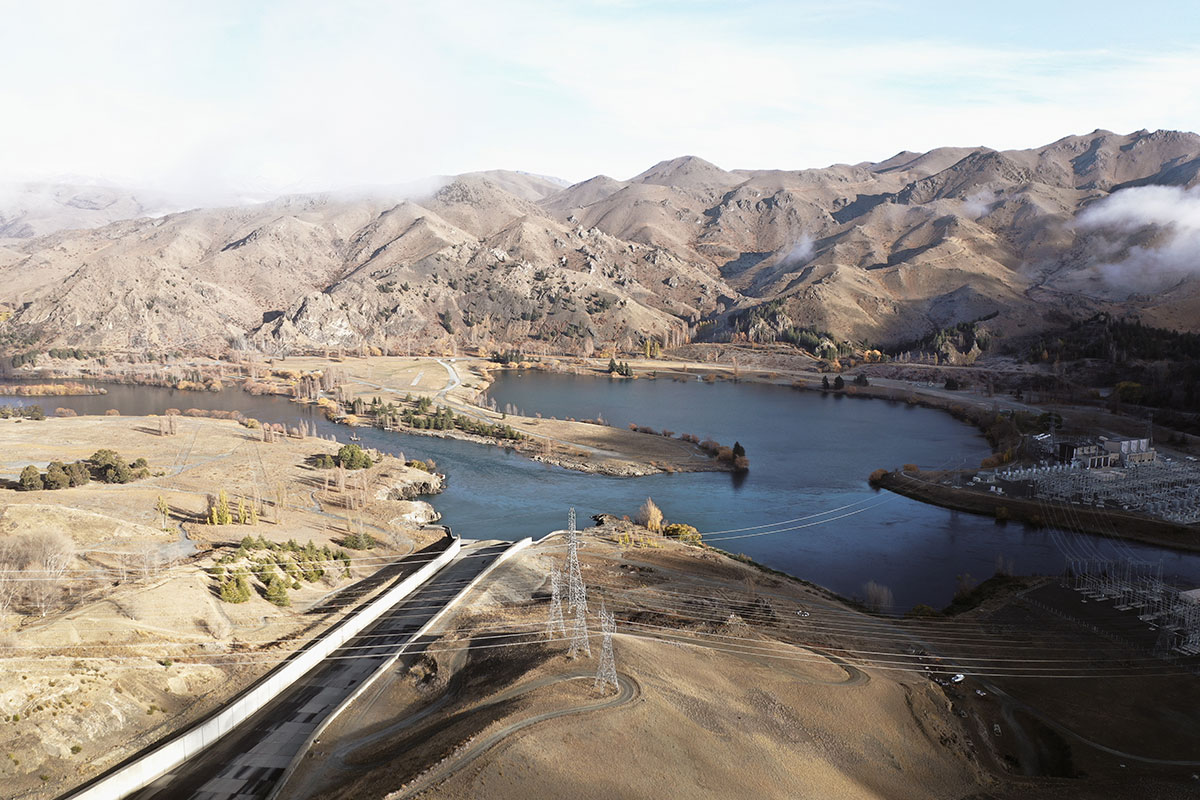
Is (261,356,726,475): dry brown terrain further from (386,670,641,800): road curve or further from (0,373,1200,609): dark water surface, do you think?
(386,670,641,800): road curve

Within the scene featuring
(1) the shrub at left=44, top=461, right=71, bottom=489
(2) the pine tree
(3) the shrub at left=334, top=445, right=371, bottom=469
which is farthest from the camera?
(3) the shrub at left=334, top=445, right=371, bottom=469

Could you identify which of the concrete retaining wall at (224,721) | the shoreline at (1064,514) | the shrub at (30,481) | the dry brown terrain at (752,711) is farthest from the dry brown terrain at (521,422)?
the shrub at (30,481)

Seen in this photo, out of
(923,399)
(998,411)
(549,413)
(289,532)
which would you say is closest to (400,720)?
(289,532)

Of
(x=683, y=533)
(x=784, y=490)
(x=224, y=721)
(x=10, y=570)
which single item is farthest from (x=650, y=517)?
(x=10, y=570)

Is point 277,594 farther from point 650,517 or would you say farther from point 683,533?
point 683,533

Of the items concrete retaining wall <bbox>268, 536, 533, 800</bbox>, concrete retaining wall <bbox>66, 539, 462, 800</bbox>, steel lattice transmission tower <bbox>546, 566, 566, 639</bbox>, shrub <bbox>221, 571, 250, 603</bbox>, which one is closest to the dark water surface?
concrete retaining wall <bbox>268, 536, 533, 800</bbox>

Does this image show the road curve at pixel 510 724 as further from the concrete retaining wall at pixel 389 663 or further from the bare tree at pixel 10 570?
the bare tree at pixel 10 570
